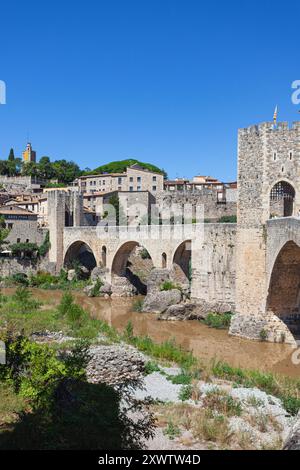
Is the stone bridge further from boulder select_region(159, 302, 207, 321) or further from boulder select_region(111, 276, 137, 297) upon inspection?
boulder select_region(159, 302, 207, 321)

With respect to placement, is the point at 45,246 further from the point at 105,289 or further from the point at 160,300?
the point at 160,300

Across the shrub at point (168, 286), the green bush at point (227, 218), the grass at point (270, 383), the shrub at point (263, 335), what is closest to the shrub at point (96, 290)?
the shrub at point (168, 286)

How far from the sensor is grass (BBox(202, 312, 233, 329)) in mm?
23406

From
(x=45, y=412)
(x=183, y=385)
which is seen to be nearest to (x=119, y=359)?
(x=183, y=385)

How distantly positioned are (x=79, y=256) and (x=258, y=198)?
27535 mm

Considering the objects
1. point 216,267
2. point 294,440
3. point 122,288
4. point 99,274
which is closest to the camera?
point 294,440

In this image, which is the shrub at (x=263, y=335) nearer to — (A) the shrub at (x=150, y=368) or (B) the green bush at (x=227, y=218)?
(A) the shrub at (x=150, y=368)

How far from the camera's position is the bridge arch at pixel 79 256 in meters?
43.8

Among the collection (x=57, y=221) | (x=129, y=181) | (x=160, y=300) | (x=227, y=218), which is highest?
(x=129, y=181)

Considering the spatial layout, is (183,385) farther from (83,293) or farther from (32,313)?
(83,293)

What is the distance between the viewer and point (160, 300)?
2845 cm

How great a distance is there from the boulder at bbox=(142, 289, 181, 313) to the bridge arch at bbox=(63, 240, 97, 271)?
15050 millimetres

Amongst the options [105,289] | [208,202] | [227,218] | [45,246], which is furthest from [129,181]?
[105,289]

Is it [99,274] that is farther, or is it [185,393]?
[99,274]
